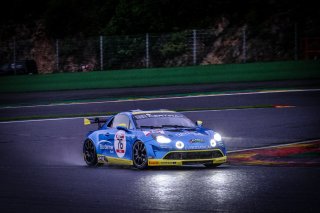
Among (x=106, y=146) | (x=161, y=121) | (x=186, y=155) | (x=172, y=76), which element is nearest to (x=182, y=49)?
(x=172, y=76)

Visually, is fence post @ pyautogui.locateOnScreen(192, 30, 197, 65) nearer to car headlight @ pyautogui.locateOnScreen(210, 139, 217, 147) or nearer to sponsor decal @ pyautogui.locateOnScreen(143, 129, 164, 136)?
sponsor decal @ pyautogui.locateOnScreen(143, 129, 164, 136)

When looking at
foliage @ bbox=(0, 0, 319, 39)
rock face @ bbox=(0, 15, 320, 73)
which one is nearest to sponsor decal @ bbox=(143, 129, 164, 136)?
rock face @ bbox=(0, 15, 320, 73)

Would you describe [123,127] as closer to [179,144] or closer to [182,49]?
[179,144]

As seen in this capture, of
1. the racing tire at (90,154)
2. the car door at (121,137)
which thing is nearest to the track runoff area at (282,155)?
the car door at (121,137)

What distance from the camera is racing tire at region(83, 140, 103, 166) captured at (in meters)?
16.9

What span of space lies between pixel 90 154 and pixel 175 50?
72.7ft

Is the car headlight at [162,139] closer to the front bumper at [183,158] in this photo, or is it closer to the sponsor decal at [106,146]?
the front bumper at [183,158]

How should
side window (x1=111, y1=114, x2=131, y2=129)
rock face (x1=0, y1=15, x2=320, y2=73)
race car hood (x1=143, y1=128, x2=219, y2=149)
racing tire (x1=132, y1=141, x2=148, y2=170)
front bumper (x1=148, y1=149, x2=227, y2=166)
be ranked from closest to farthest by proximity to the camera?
front bumper (x1=148, y1=149, x2=227, y2=166)
race car hood (x1=143, y1=128, x2=219, y2=149)
racing tire (x1=132, y1=141, x2=148, y2=170)
side window (x1=111, y1=114, x2=131, y2=129)
rock face (x1=0, y1=15, x2=320, y2=73)

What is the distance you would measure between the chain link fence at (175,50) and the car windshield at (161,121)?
21031 millimetres

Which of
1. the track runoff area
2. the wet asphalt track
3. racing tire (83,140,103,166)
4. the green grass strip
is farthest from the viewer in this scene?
the green grass strip

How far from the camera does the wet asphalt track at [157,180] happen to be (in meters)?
9.79

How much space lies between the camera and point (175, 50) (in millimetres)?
38812

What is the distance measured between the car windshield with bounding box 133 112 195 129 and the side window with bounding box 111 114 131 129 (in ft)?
0.63

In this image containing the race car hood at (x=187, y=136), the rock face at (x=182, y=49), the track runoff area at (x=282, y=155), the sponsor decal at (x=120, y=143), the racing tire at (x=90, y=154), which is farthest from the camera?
the rock face at (x=182, y=49)
